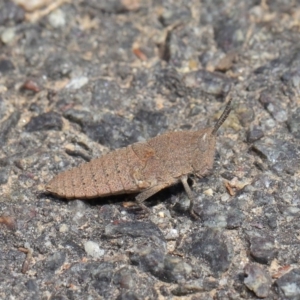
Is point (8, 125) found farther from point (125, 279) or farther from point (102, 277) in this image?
point (125, 279)

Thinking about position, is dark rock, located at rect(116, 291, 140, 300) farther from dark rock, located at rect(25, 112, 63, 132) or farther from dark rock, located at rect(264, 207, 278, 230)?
dark rock, located at rect(25, 112, 63, 132)

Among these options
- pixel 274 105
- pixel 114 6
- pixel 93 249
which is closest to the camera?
pixel 93 249

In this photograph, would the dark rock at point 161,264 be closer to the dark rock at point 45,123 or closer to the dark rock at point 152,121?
the dark rock at point 152,121

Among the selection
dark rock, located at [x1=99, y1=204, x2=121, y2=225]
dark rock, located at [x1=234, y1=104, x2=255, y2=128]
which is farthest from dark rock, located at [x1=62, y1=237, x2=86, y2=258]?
dark rock, located at [x1=234, y1=104, x2=255, y2=128]

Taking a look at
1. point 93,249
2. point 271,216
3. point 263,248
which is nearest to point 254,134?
point 271,216

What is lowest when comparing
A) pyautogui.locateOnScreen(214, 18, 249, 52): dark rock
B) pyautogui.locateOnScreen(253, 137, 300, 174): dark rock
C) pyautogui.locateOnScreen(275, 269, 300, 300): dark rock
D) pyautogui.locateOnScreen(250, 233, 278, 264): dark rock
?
pyautogui.locateOnScreen(250, 233, 278, 264): dark rock

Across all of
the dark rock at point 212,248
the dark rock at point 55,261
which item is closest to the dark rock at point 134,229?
the dark rock at point 212,248
